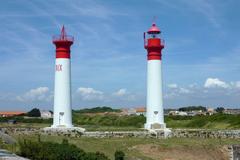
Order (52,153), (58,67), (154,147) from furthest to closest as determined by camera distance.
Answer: (58,67) < (154,147) < (52,153)

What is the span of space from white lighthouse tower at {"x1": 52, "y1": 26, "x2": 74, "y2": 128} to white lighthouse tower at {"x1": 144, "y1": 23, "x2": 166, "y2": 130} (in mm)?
6756

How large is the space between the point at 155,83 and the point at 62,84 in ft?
25.3

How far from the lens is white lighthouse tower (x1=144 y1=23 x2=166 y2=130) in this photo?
38.7 meters

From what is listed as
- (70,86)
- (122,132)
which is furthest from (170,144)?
(70,86)

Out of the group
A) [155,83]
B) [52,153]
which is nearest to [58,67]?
[155,83]

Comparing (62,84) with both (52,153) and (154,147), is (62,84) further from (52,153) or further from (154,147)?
(52,153)

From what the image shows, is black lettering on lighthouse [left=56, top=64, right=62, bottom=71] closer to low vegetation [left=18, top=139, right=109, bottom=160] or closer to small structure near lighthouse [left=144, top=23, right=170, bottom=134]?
small structure near lighthouse [left=144, top=23, right=170, bottom=134]

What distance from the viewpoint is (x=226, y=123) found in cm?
5400

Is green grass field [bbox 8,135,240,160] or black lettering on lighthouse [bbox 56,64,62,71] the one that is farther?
black lettering on lighthouse [bbox 56,64,62,71]

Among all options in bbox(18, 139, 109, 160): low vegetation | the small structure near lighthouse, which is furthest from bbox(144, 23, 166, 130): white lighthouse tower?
bbox(18, 139, 109, 160): low vegetation

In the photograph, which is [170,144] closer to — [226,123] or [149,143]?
[149,143]

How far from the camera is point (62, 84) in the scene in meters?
36.1

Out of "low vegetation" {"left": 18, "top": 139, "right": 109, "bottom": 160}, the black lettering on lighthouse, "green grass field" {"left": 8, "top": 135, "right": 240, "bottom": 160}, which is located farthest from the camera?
the black lettering on lighthouse

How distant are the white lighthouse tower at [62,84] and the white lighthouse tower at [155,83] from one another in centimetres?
676
